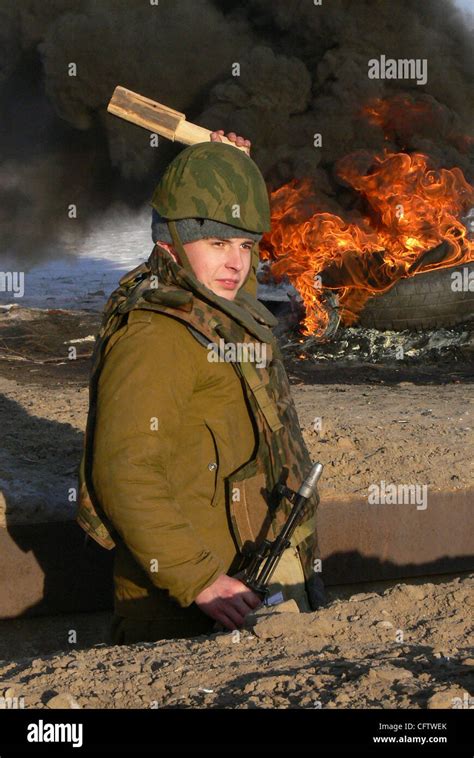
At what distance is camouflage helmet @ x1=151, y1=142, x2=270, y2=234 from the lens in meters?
3.30

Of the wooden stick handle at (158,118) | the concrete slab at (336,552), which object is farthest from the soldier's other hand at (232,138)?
the wooden stick handle at (158,118)

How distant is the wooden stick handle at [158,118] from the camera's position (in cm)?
680

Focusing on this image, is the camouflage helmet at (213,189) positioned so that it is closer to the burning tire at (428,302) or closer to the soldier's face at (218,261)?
the soldier's face at (218,261)

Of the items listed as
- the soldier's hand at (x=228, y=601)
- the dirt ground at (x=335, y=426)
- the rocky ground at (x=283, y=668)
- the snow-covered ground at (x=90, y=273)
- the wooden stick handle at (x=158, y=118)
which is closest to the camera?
the rocky ground at (x=283, y=668)

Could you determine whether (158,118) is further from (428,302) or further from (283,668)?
(283,668)

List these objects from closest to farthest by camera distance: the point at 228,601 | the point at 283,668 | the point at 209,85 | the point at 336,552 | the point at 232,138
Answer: the point at 283,668 < the point at 228,601 < the point at 232,138 < the point at 336,552 < the point at 209,85

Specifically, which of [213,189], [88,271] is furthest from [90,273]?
[213,189]

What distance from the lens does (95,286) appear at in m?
15.2

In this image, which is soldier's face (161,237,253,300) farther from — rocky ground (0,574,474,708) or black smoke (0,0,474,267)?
black smoke (0,0,474,267)

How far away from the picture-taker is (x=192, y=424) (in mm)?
3320

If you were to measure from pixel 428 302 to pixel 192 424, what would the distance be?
25.2 feet

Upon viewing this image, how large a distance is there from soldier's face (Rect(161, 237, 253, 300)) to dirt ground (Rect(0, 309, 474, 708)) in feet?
3.29

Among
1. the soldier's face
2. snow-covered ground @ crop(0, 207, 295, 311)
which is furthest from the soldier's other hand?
snow-covered ground @ crop(0, 207, 295, 311)

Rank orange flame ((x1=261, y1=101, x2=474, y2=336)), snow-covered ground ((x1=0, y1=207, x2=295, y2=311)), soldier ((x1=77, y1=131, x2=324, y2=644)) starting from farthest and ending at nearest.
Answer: snow-covered ground ((x1=0, y1=207, x2=295, y2=311))
orange flame ((x1=261, y1=101, x2=474, y2=336))
soldier ((x1=77, y1=131, x2=324, y2=644))
